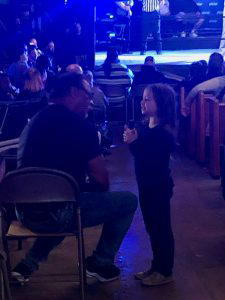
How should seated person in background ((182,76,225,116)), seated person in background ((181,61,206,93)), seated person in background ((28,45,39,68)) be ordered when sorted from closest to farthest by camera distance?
seated person in background ((182,76,225,116))
seated person in background ((181,61,206,93))
seated person in background ((28,45,39,68))

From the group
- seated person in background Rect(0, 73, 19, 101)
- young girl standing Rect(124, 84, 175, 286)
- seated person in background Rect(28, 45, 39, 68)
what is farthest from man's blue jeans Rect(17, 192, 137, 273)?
seated person in background Rect(28, 45, 39, 68)

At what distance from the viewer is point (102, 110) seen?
721 cm

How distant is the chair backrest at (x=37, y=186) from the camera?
3141 millimetres

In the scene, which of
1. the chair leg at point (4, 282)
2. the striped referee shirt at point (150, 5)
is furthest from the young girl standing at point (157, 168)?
the striped referee shirt at point (150, 5)

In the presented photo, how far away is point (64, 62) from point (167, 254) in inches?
332

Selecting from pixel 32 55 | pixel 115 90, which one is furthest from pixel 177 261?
pixel 32 55

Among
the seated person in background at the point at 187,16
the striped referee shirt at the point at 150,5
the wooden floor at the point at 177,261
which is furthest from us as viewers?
the striped referee shirt at the point at 150,5

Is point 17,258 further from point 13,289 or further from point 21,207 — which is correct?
point 21,207

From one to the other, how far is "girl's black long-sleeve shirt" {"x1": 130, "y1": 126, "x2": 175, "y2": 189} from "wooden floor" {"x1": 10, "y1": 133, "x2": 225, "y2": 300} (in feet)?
2.21

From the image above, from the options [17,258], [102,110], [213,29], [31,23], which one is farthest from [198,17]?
[17,258]

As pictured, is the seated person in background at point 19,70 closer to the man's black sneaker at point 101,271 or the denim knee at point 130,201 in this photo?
the man's black sneaker at point 101,271

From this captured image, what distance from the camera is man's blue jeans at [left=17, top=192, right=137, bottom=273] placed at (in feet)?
11.0

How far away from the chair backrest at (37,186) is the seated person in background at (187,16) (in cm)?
1199

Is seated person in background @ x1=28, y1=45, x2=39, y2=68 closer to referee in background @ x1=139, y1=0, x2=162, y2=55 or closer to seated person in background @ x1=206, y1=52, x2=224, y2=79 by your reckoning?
referee in background @ x1=139, y1=0, x2=162, y2=55
